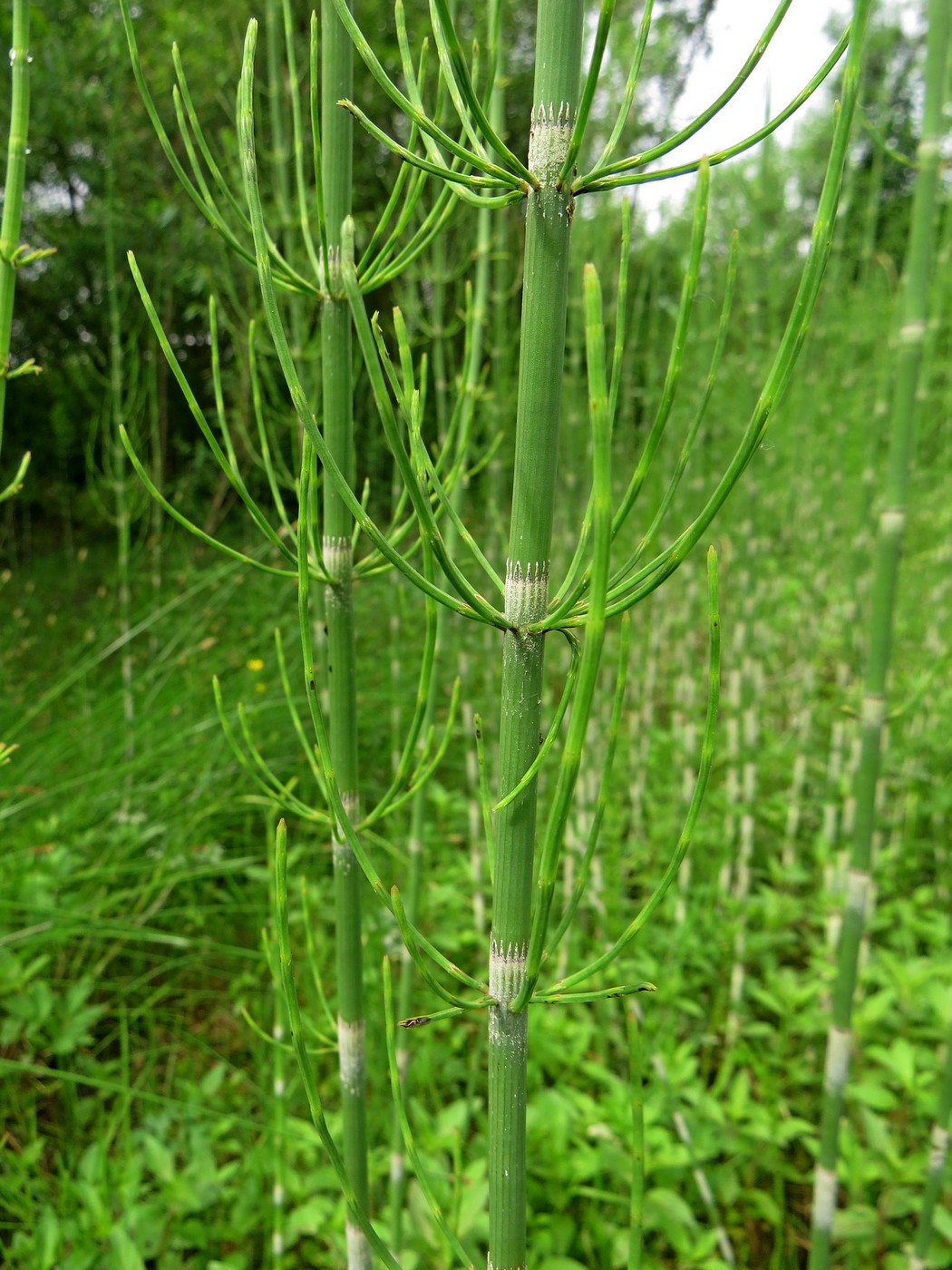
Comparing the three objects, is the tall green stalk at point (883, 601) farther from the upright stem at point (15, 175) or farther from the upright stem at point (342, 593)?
the upright stem at point (15, 175)

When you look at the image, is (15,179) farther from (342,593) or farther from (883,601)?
(883,601)

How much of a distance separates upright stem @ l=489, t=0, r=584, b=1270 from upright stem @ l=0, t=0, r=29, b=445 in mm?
336

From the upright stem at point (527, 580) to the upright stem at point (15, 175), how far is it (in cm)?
34

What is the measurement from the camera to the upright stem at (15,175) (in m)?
0.52

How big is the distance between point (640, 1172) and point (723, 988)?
1414 mm

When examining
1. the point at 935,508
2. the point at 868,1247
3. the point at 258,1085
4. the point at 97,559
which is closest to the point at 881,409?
the point at 868,1247

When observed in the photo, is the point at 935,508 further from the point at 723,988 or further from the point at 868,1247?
the point at 868,1247

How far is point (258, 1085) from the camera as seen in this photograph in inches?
58.4

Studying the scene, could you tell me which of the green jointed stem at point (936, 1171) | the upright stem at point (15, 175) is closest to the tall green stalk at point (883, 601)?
the green jointed stem at point (936, 1171)

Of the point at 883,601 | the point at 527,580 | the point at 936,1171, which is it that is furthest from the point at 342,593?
the point at 936,1171

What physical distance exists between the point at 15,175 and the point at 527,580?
436 mm

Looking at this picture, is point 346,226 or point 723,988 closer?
point 346,226

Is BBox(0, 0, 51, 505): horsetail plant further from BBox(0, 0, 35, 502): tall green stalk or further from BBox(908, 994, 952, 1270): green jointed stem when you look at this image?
BBox(908, 994, 952, 1270): green jointed stem

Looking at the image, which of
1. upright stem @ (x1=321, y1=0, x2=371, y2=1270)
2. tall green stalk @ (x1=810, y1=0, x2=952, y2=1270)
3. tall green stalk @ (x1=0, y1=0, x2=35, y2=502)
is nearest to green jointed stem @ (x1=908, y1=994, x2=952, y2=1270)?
tall green stalk @ (x1=810, y1=0, x2=952, y2=1270)
